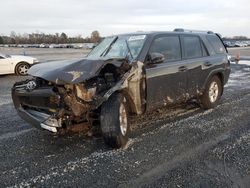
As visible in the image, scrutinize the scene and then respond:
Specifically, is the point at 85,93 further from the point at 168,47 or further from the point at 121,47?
the point at 168,47

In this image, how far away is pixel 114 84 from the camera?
5.16m

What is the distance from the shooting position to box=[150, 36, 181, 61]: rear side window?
241 inches

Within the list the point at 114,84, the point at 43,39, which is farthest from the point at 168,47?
the point at 43,39

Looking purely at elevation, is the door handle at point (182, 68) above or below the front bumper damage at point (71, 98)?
above

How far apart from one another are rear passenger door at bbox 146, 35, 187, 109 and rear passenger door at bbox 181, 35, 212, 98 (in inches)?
8.1

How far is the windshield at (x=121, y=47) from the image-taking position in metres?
5.89

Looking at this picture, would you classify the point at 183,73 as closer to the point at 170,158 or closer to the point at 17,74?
the point at 170,158

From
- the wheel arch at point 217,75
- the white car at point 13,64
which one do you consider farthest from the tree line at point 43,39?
the wheel arch at point 217,75

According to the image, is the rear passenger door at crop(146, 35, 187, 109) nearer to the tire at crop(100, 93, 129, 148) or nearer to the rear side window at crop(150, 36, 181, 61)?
the rear side window at crop(150, 36, 181, 61)

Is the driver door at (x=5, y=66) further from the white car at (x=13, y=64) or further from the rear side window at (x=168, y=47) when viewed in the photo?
the rear side window at (x=168, y=47)

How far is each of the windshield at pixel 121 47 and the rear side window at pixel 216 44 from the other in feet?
7.84

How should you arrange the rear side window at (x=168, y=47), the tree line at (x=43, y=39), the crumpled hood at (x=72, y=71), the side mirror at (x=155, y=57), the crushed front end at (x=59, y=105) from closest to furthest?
the crumpled hood at (x=72, y=71) < the crushed front end at (x=59, y=105) < the side mirror at (x=155, y=57) < the rear side window at (x=168, y=47) < the tree line at (x=43, y=39)

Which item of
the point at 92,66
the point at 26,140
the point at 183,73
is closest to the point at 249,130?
the point at 183,73

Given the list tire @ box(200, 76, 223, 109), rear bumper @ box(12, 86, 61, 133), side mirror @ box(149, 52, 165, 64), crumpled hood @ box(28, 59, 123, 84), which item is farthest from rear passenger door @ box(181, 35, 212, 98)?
rear bumper @ box(12, 86, 61, 133)
